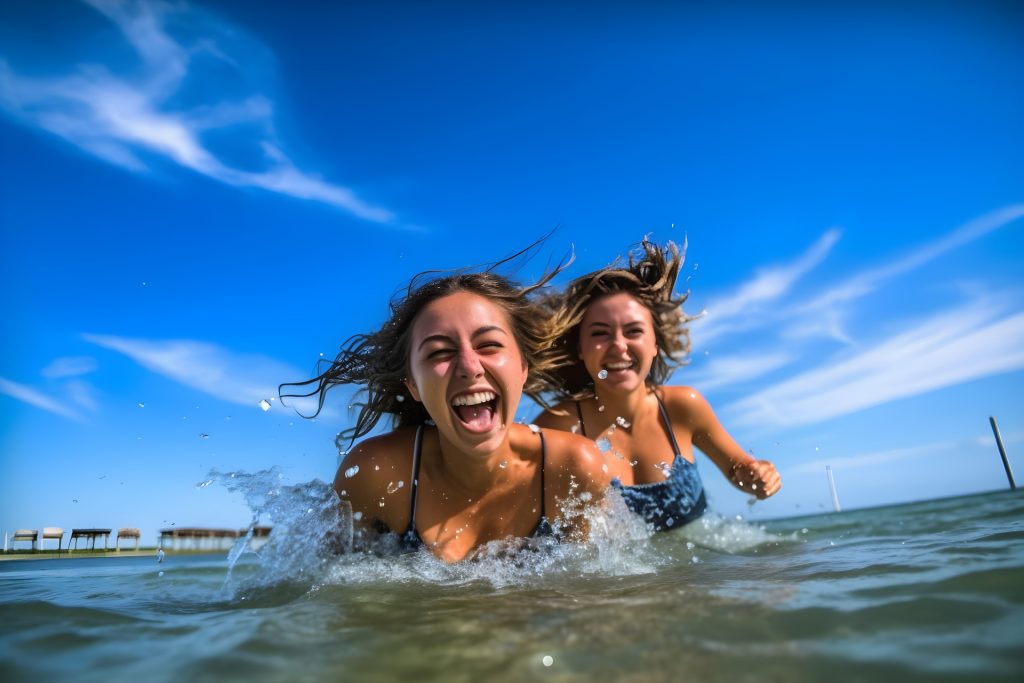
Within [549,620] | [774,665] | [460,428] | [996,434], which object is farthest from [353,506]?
[996,434]

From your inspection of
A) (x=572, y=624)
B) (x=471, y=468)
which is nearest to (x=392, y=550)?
(x=471, y=468)

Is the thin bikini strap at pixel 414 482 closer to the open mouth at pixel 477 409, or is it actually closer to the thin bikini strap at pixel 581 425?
the open mouth at pixel 477 409

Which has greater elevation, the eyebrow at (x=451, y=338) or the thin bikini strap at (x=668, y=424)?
the eyebrow at (x=451, y=338)

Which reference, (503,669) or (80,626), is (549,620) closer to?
(503,669)

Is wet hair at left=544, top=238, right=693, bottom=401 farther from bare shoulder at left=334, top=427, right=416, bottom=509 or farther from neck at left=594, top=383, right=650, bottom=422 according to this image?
bare shoulder at left=334, top=427, right=416, bottom=509

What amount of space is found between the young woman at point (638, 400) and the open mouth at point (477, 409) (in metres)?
1.28

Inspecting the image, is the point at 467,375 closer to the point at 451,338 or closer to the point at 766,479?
the point at 451,338

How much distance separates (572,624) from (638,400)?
3632 mm

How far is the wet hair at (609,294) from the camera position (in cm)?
527

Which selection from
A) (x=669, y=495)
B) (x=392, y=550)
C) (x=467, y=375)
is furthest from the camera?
(x=669, y=495)

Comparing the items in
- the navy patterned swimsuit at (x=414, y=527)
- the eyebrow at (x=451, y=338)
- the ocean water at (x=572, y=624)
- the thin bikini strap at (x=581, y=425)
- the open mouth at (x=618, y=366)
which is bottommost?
the ocean water at (x=572, y=624)

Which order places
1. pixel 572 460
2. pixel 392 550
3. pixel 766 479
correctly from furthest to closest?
pixel 766 479 → pixel 572 460 → pixel 392 550

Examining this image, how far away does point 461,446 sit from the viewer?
3768mm

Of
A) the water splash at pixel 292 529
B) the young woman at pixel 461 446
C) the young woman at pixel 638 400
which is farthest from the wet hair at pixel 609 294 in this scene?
the water splash at pixel 292 529
